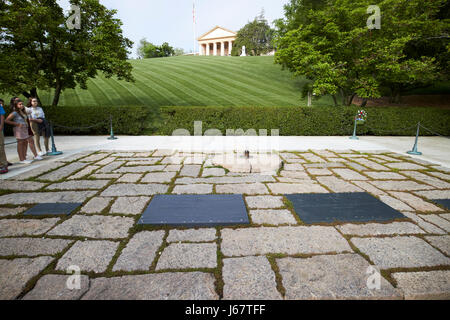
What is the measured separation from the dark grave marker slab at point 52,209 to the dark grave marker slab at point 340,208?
3.43m

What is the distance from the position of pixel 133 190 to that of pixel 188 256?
2.33 meters

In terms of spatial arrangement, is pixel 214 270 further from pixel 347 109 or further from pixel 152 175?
pixel 347 109

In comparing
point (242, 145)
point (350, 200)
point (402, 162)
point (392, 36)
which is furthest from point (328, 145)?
point (392, 36)

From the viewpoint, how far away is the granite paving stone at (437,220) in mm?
3027

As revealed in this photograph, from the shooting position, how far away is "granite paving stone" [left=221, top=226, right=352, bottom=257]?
2.51 meters

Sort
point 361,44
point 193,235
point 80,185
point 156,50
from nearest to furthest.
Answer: point 193,235 → point 80,185 → point 361,44 → point 156,50

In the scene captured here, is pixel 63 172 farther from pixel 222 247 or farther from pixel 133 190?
pixel 222 247

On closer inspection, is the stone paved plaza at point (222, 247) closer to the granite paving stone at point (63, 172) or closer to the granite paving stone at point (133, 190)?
the granite paving stone at point (133, 190)

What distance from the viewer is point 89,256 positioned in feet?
7.91

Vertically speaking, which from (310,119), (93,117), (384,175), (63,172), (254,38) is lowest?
(384,175)

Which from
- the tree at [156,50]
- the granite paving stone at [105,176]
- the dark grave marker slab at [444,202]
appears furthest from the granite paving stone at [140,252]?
the tree at [156,50]

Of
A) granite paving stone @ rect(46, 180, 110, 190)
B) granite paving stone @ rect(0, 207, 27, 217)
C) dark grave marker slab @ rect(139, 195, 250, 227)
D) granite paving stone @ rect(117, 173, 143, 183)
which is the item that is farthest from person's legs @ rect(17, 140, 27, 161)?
dark grave marker slab @ rect(139, 195, 250, 227)

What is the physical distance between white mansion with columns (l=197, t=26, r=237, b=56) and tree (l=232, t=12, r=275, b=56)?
7691mm

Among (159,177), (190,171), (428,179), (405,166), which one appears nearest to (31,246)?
(159,177)
